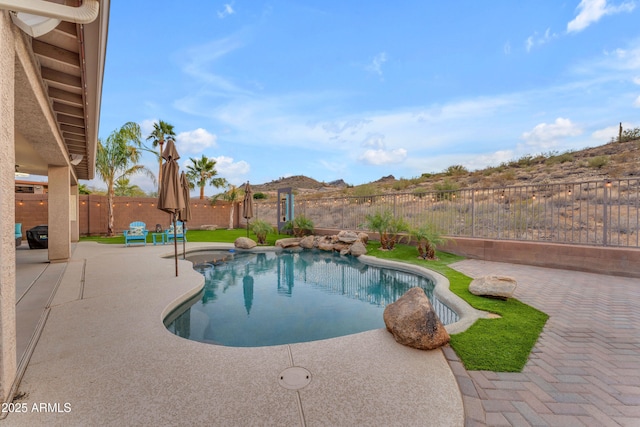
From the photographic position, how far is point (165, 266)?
278 inches

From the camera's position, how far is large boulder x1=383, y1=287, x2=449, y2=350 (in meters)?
2.86

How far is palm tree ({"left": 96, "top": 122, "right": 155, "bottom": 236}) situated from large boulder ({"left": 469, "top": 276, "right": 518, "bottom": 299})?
17202 millimetres

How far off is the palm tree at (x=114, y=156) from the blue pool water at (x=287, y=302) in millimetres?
9735

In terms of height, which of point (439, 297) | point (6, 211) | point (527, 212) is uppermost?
point (6, 211)

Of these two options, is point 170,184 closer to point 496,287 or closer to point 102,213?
point 496,287

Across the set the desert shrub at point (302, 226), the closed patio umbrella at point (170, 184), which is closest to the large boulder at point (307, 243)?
the desert shrub at point (302, 226)

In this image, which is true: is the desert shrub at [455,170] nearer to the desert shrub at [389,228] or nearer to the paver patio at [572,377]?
the desert shrub at [389,228]

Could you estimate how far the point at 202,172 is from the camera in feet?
69.3

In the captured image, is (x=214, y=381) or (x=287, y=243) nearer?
(x=214, y=381)

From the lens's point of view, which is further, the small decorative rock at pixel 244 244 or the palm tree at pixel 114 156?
the palm tree at pixel 114 156

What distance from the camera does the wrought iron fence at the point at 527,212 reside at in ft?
21.2

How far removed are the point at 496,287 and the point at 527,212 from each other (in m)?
4.85

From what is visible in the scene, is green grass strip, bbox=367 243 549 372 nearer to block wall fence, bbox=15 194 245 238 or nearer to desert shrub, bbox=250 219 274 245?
desert shrub, bbox=250 219 274 245

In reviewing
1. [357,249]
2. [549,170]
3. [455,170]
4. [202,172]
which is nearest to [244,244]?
[357,249]
